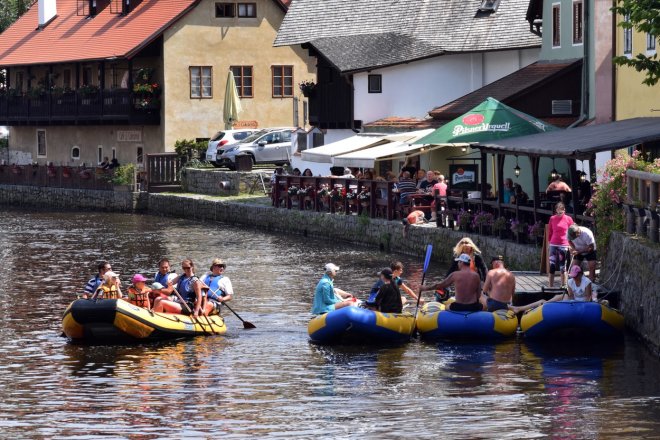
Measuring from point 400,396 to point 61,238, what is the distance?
30.0 m

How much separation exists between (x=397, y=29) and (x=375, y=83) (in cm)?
260

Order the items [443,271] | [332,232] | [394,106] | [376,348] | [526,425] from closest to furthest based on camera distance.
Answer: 1. [526,425]
2. [376,348]
3. [443,271]
4. [332,232]
5. [394,106]

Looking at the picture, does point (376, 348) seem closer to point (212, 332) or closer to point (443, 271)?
point (212, 332)

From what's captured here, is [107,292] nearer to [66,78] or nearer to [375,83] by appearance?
[375,83]

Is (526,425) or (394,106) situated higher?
(394,106)

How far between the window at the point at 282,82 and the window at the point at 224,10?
2.97 m

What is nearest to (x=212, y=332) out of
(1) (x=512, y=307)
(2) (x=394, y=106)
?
(1) (x=512, y=307)

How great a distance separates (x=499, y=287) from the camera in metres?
25.5

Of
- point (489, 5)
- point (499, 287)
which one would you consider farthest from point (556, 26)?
point (499, 287)

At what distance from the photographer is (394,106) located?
55281mm

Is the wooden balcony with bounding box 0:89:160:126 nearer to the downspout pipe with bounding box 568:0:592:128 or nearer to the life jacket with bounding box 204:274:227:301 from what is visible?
the downspout pipe with bounding box 568:0:592:128

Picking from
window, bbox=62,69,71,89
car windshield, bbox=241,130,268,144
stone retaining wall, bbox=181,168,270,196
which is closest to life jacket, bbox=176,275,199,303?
stone retaining wall, bbox=181,168,270,196

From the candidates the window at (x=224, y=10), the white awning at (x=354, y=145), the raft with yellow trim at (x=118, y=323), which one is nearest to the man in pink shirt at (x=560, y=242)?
the raft with yellow trim at (x=118, y=323)

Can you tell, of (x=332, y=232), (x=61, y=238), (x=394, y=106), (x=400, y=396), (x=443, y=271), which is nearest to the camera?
(x=400, y=396)
